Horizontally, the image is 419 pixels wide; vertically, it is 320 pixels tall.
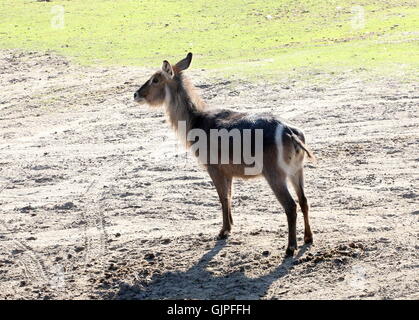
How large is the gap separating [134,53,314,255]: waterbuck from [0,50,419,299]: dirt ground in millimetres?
496

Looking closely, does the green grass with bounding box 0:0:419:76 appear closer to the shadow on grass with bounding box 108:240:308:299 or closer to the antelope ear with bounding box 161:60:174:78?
the antelope ear with bounding box 161:60:174:78

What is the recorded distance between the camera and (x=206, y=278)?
714cm

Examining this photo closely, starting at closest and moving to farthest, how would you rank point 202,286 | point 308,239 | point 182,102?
point 202,286, point 308,239, point 182,102

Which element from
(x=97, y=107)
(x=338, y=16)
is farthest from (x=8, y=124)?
(x=338, y=16)

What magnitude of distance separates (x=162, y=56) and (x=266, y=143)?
431 inches

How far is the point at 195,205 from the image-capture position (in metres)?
9.02

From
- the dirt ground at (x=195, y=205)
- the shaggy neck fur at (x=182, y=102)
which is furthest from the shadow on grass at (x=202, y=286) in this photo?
the shaggy neck fur at (x=182, y=102)

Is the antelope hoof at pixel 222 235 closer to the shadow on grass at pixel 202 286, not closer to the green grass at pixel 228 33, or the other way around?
the shadow on grass at pixel 202 286

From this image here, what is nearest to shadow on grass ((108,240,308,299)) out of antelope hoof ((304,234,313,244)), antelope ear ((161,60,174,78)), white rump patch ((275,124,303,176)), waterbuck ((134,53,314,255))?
antelope hoof ((304,234,313,244))

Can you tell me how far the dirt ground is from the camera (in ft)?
23.1

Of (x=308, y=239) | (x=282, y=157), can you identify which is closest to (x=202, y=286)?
(x=308, y=239)

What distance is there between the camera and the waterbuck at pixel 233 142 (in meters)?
7.33

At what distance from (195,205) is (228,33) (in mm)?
11921

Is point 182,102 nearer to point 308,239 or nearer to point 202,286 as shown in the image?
point 308,239
